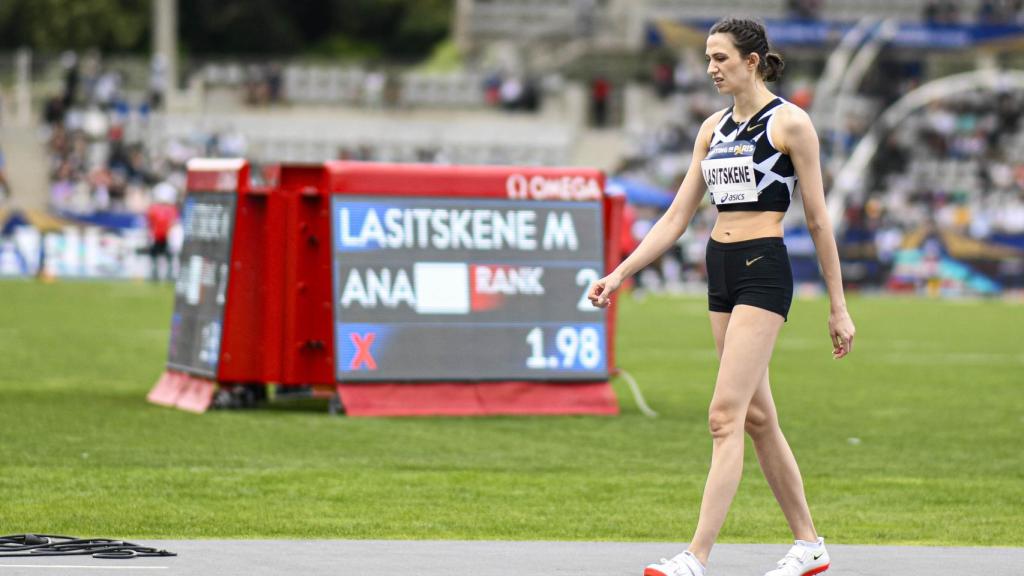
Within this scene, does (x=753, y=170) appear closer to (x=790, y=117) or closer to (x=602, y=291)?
(x=790, y=117)

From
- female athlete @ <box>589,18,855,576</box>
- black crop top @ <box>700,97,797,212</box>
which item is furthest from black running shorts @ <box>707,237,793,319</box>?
black crop top @ <box>700,97,797,212</box>

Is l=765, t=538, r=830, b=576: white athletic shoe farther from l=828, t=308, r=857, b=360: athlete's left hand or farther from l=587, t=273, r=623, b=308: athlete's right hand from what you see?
l=587, t=273, r=623, b=308: athlete's right hand

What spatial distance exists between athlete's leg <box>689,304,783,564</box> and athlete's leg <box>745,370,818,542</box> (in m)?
0.16

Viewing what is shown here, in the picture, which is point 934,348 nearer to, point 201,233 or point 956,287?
point 201,233

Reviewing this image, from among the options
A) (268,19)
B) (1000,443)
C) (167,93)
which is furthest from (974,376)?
(268,19)

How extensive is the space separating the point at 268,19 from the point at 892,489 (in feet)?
236

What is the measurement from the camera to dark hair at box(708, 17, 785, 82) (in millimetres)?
6914

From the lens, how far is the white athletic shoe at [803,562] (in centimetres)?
691

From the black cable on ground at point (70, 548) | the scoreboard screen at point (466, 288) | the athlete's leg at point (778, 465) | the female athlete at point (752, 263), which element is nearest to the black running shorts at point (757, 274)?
the female athlete at point (752, 263)

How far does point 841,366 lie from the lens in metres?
20.1

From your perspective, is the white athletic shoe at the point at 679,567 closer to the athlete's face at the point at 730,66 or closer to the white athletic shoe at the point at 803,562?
the white athletic shoe at the point at 803,562

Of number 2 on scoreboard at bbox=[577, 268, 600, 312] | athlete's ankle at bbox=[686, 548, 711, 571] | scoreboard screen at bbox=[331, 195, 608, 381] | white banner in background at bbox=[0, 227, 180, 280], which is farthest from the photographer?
white banner in background at bbox=[0, 227, 180, 280]

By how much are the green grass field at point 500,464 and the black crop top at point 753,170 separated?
2123 mm

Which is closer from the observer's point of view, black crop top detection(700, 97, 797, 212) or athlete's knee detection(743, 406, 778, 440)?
black crop top detection(700, 97, 797, 212)
